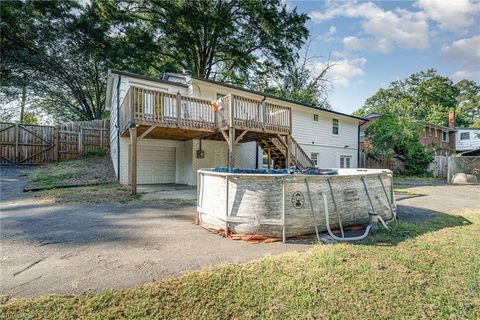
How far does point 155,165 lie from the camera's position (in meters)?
13.0

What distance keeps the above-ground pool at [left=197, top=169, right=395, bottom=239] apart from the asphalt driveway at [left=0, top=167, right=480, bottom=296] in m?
0.40

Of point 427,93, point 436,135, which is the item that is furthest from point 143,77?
point 427,93

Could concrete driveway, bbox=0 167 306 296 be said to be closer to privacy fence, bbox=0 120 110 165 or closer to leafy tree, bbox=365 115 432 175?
privacy fence, bbox=0 120 110 165

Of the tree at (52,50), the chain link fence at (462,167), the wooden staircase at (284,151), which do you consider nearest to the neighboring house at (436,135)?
the chain link fence at (462,167)

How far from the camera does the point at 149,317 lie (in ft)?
7.72

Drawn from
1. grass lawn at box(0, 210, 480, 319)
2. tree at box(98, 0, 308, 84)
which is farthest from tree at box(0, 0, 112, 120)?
grass lawn at box(0, 210, 480, 319)

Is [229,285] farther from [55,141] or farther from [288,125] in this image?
[55,141]

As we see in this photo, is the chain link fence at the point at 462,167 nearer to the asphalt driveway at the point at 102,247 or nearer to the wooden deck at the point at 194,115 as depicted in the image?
the asphalt driveway at the point at 102,247

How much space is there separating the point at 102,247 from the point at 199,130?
6.32 m

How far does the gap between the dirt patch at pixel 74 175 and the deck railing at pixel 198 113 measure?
→ 3.05m

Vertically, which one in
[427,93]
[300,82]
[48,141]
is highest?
[427,93]

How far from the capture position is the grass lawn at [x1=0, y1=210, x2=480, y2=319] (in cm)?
246

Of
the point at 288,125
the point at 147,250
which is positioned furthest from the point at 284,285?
the point at 288,125

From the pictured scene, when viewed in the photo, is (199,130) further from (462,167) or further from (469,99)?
(469,99)
